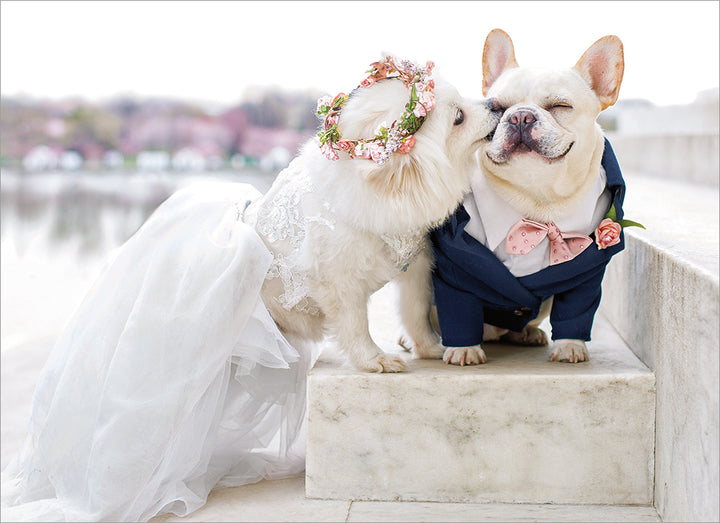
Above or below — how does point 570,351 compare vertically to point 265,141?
below

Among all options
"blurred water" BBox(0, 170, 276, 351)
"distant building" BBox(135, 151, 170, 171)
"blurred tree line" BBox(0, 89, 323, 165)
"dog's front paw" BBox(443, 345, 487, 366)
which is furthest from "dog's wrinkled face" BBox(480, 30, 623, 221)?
"distant building" BBox(135, 151, 170, 171)

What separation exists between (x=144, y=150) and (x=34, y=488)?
425 cm

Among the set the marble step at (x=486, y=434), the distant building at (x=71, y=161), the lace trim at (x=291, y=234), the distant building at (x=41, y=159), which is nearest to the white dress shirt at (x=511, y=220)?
the marble step at (x=486, y=434)

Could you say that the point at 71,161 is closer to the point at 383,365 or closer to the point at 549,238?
the point at 383,365

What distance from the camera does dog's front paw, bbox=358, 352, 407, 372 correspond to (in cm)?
163

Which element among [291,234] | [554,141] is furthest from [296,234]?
[554,141]

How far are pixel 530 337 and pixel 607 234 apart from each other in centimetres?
43

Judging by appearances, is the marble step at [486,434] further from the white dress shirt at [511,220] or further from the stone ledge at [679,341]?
the white dress shirt at [511,220]

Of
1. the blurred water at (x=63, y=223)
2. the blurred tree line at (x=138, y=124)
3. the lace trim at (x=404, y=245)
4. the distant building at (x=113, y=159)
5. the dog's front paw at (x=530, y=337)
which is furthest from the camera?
the distant building at (x=113, y=159)

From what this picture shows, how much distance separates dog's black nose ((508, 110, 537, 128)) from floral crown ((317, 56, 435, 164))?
0.57ft

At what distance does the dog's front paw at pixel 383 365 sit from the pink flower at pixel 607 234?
50cm

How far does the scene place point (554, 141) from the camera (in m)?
1.55

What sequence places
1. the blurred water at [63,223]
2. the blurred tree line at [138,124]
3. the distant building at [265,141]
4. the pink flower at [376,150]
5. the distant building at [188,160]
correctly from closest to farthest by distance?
1. the pink flower at [376,150]
2. the blurred water at [63,223]
3. the distant building at [265,141]
4. the blurred tree line at [138,124]
5. the distant building at [188,160]

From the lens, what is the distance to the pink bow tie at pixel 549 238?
5.32 ft
